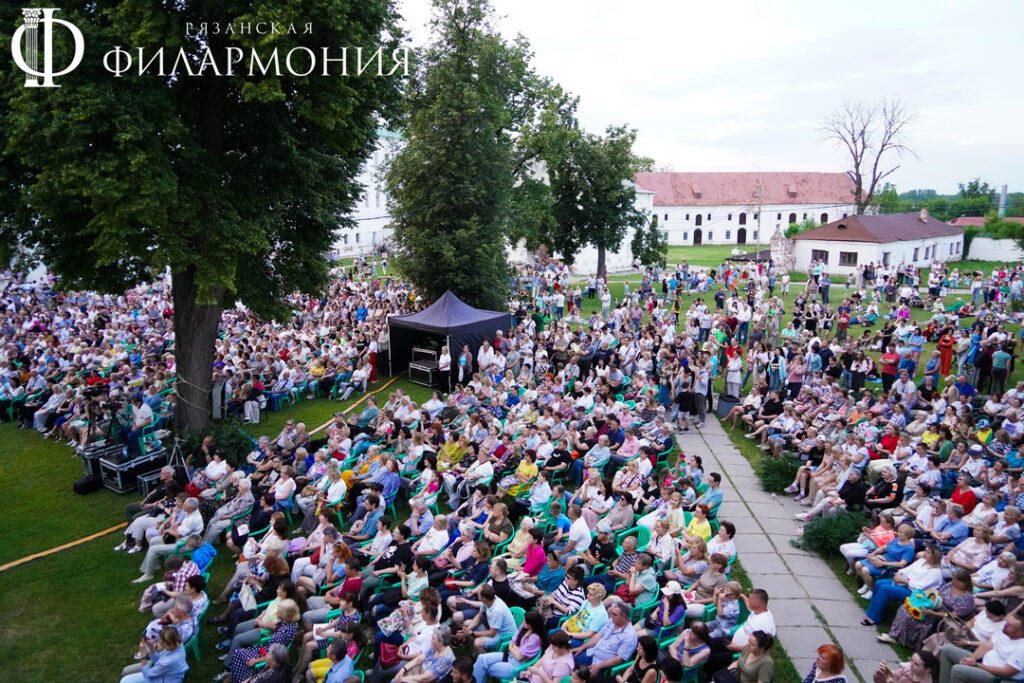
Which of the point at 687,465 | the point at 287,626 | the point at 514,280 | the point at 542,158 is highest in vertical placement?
the point at 542,158

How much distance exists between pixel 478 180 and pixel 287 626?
17.3 metres

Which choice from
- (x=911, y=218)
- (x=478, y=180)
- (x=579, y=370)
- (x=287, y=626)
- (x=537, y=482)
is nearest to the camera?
(x=287, y=626)

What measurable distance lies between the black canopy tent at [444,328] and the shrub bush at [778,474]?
8.43 metres

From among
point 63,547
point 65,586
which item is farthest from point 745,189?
point 65,586

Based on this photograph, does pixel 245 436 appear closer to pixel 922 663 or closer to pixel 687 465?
pixel 687 465

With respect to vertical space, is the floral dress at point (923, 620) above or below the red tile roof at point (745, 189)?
below

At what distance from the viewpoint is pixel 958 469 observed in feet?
30.9

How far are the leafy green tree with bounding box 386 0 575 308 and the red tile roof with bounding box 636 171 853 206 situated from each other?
2201 inches

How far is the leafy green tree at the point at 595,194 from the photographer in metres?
35.1

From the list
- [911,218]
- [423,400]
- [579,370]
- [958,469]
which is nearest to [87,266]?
[423,400]

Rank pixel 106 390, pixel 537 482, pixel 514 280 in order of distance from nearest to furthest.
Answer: pixel 537 482
pixel 106 390
pixel 514 280

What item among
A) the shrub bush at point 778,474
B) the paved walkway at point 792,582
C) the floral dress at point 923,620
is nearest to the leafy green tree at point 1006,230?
the shrub bush at point 778,474

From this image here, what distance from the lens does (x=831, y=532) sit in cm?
880

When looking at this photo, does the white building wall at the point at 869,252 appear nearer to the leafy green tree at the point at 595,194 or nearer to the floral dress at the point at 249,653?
the leafy green tree at the point at 595,194
